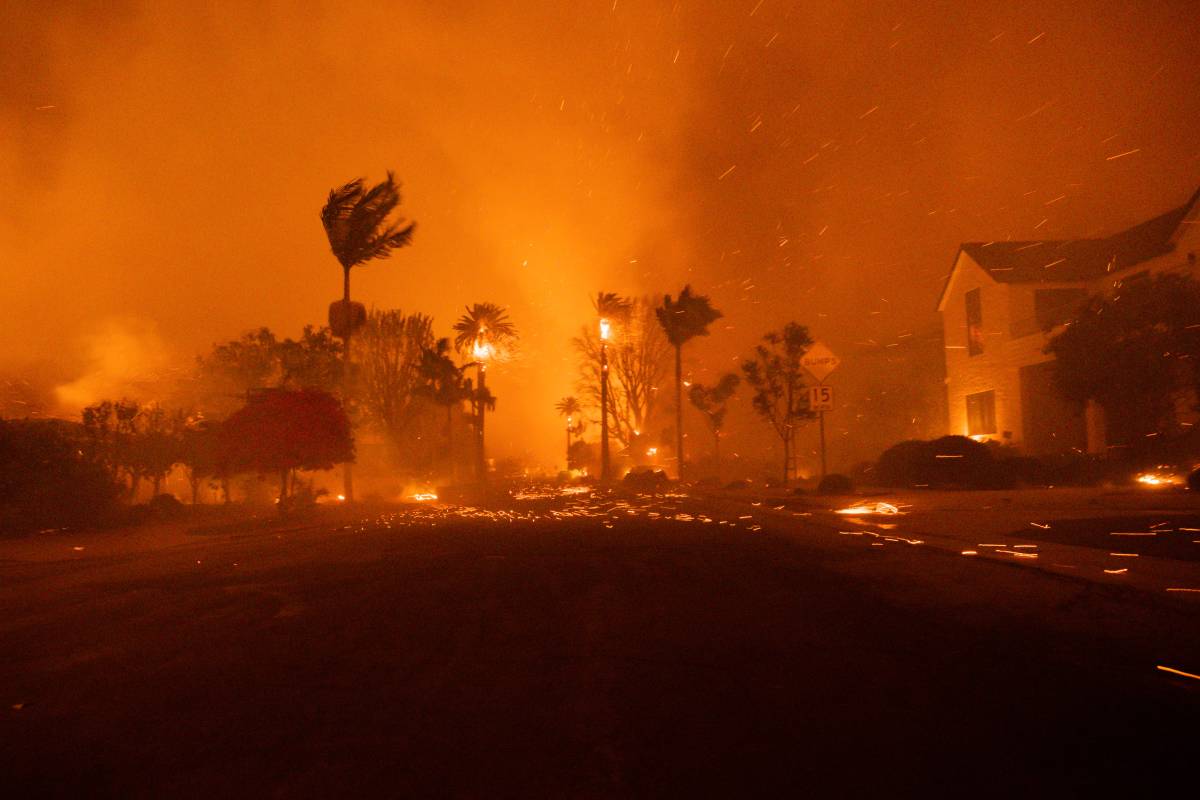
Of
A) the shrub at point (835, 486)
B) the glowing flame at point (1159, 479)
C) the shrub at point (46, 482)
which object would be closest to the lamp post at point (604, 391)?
the shrub at point (835, 486)

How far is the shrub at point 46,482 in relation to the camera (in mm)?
24656

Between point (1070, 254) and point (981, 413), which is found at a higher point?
point (1070, 254)

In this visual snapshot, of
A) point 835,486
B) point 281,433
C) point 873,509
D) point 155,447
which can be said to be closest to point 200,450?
point 155,447

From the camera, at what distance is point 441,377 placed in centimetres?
5547

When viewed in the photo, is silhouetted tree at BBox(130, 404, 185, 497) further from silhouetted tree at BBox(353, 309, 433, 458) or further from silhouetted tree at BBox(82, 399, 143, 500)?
silhouetted tree at BBox(353, 309, 433, 458)

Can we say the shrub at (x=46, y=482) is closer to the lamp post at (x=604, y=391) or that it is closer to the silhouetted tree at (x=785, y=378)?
the silhouetted tree at (x=785, y=378)

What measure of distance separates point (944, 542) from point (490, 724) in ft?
40.7

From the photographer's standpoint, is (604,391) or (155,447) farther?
(604,391)

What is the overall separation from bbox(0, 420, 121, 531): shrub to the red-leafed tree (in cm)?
348

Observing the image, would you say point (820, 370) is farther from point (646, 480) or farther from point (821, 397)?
point (646, 480)

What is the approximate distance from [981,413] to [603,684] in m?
37.6

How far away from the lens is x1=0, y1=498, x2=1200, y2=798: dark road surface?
16.8ft

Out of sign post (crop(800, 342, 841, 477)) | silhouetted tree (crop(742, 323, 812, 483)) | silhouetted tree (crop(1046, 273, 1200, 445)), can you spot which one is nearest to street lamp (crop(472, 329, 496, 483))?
silhouetted tree (crop(742, 323, 812, 483))

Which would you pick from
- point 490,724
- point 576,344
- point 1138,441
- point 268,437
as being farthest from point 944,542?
point 576,344
